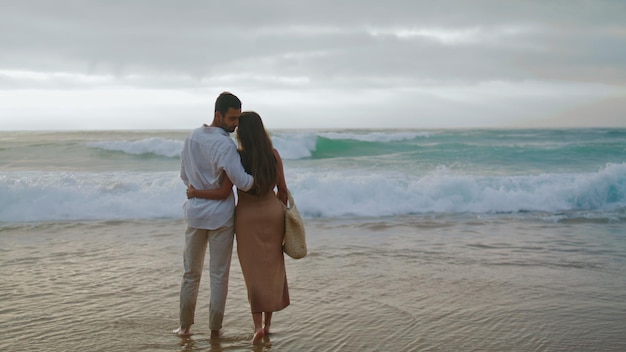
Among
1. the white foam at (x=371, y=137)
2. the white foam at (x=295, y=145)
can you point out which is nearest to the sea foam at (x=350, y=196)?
the white foam at (x=295, y=145)

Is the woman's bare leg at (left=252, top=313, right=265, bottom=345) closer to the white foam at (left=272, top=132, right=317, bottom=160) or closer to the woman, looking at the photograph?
the woman

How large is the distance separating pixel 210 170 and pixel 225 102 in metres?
0.47

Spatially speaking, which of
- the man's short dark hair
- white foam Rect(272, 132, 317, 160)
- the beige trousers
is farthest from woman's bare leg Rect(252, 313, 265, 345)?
white foam Rect(272, 132, 317, 160)

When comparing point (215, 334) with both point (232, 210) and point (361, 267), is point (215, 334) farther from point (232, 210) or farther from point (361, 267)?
point (361, 267)

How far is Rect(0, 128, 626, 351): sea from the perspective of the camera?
173 inches

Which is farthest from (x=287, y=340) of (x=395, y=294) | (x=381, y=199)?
(x=381, y=199)

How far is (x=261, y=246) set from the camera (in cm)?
430

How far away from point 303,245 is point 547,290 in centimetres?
260

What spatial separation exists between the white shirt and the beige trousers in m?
0.10

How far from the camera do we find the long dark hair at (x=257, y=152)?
4105 millimetres

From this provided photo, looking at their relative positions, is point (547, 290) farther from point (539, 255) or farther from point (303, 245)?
point (303, 245)

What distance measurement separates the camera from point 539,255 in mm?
7207

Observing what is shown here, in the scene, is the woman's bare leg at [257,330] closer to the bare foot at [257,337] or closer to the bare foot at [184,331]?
the bare foot at [257,337]

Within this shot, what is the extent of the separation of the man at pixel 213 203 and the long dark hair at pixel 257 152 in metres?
0.06
